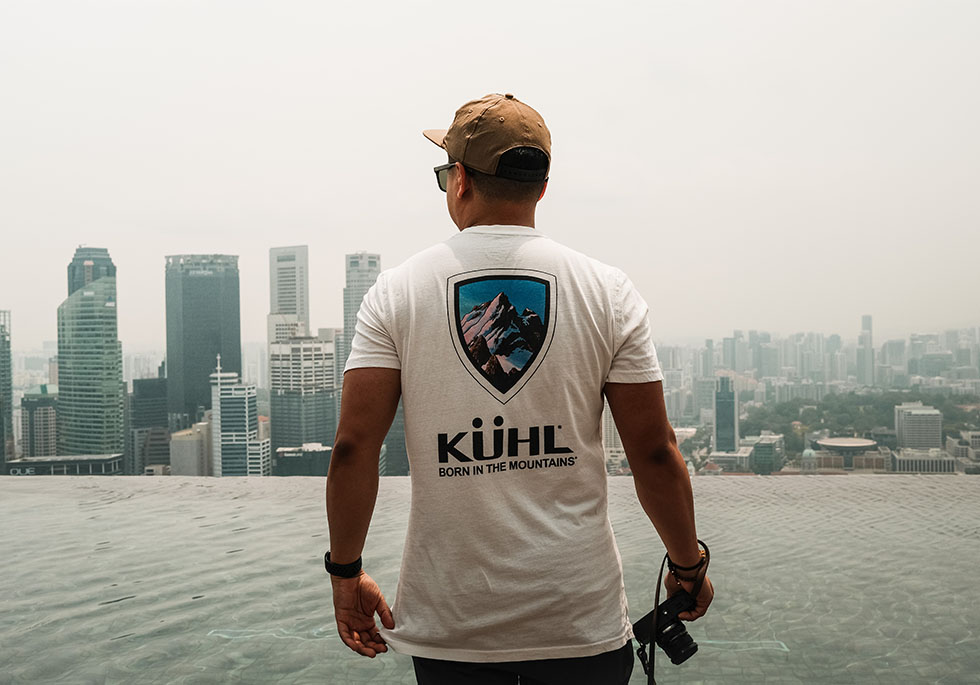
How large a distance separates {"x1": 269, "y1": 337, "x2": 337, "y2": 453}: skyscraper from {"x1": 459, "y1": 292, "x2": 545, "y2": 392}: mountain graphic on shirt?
7.00 metres

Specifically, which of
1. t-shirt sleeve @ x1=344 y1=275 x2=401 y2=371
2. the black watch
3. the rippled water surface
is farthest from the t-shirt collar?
the rippled water surface

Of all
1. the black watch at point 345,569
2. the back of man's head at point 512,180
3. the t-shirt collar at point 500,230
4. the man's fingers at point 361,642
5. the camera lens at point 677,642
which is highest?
the back of man's head at point 512,180

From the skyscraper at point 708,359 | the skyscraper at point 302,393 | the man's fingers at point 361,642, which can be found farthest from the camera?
the skyscraper at point 302,393

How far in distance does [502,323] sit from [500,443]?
121mm

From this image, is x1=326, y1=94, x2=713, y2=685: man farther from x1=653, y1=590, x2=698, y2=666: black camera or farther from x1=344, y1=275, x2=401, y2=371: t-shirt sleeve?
x1=653, y1=590, x2=698, y2=666: black camera

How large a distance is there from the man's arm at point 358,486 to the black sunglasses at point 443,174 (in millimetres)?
240

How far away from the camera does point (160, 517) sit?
3686mm

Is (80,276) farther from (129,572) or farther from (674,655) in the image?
(674,655)

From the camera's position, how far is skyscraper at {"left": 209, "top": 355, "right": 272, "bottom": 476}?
8305 millimetres

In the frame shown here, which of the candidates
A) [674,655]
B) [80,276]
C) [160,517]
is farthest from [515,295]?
[80,276]

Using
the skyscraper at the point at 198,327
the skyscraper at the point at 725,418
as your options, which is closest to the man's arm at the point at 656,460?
the skyscraper at the point at 725,418

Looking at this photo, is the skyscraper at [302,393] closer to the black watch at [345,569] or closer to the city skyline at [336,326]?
the city skyline at [336,326]

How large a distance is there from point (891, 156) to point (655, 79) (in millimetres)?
1950

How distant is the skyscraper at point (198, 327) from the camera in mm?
9797
